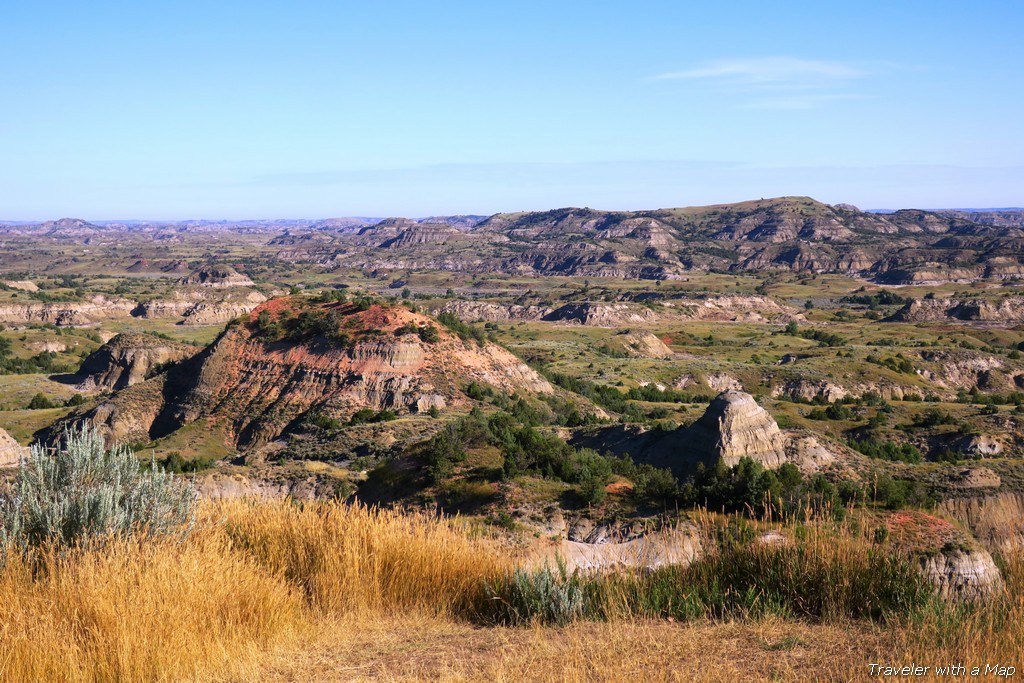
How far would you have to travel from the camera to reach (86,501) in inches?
378

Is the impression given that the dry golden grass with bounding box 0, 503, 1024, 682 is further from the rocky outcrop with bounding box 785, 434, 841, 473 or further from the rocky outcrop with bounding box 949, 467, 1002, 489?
the rocky outcrop with bounding box 949, 467, 1002, 489

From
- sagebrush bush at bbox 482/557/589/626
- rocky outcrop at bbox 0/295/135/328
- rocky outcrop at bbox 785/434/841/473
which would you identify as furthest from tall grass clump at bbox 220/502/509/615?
rocky outcrop at bbox 0/295/135/328

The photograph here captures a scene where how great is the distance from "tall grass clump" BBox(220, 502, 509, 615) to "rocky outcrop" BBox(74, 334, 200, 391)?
7109 cm

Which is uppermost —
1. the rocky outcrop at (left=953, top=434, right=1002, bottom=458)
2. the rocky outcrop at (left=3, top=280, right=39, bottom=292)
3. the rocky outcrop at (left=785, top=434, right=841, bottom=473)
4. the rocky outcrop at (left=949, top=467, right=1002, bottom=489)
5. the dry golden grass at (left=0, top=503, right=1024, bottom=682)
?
the dry golden grass at (left=0, top=503, right=1024, bottom=682)

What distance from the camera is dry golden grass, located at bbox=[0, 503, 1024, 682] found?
22.8 ft

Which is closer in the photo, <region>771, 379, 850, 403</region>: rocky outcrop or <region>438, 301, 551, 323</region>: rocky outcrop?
<region>771, 379, 850, 403</region>: rocky outcrop

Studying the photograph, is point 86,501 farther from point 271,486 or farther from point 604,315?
point 604,315

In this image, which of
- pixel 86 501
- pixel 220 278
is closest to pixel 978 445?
pixel 86 501

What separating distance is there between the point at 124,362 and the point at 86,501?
2952 inches

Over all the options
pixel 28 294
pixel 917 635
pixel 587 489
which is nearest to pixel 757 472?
pixel 587 489

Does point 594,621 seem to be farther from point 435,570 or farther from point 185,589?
point 185,589

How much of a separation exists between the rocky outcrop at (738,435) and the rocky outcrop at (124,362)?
59180 mm

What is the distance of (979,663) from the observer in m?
6.70

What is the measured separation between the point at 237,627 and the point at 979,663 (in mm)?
6916
